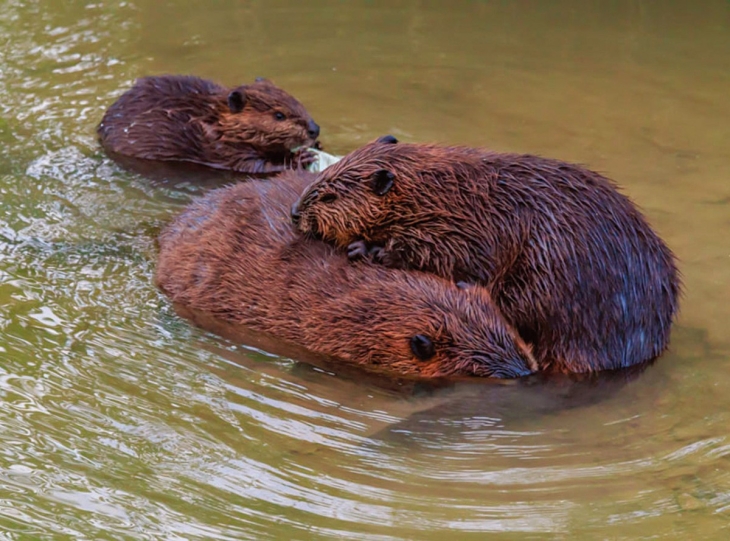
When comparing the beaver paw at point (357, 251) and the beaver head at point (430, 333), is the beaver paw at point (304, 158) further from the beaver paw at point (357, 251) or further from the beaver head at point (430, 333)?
the beaver head at point (430, 333)

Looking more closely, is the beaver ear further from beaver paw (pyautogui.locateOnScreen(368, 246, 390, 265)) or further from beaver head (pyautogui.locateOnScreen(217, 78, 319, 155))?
beaver head (pyautogui.locateOnScreen(217, 78, 319, 155))

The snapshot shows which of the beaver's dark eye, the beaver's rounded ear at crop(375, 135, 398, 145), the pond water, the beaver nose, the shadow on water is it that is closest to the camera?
the pond water

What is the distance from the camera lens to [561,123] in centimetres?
764

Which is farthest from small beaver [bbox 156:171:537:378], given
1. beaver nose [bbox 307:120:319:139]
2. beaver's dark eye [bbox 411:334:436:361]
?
beaver nose [bbox 307:120:319:139]

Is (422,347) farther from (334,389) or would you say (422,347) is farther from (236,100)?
(236,100)

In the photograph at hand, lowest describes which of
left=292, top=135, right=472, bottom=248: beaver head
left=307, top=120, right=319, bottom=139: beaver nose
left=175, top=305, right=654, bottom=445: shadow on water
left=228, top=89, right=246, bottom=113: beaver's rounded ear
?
left=175, top=305, right=654, bottom=445: shadow on water

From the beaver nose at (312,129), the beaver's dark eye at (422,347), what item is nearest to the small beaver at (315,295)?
the beaver's dark eye at (422,347)

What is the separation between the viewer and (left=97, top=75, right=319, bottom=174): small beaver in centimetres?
712

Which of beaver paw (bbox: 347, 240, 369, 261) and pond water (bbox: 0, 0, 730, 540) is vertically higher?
beaver paw (bbox: 347, 240, 369, 261)

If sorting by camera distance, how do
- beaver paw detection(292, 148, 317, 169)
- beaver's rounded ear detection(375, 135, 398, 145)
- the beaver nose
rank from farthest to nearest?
the beaver nose, beaver paw detection(292, 148, 317, 169), beaver's rounded ear detection(375, 135, 398, 145)

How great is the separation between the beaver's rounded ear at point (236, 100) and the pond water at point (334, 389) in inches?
25.6

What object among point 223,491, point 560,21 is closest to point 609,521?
point 223,491

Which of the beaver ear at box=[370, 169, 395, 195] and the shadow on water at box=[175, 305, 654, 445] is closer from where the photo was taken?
the shadow on water at box=[175, 305, 654, 445]

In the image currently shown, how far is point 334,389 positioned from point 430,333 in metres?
0.47
